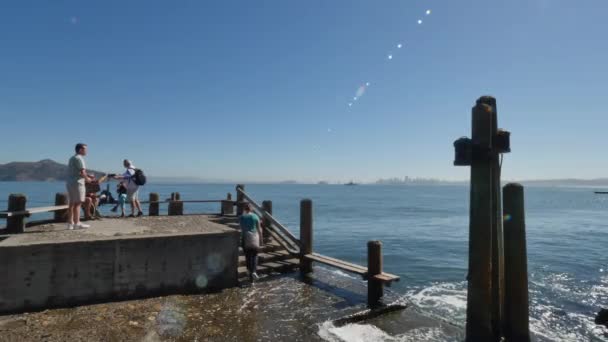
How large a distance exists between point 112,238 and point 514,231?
28.6ft

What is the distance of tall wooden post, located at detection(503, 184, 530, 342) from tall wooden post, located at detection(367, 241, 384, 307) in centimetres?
Result: 328

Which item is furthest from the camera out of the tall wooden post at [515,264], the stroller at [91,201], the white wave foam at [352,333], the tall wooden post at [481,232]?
the stroller at [91,201]

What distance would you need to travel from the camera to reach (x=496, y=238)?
6980 mm

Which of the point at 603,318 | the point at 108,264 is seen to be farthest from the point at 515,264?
the point at 108,264

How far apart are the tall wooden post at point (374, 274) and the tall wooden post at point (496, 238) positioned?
3.12 meters

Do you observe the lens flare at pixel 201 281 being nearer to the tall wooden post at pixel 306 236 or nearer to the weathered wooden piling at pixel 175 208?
the tall wooden post at pixel 306 236

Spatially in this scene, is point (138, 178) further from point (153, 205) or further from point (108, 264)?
point (108, 264)

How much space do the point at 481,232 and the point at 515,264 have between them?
100cm

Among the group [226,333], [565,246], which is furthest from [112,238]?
[565,246]

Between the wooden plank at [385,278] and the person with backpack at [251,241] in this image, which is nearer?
the wooden plank at [385,278]

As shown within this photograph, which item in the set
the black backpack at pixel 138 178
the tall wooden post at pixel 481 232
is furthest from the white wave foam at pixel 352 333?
the black backpack at pixel 138 178

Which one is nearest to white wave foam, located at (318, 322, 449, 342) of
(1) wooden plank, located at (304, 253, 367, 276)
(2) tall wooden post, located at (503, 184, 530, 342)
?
(2) tall wooden post, located at (503, 184, 530, 342)

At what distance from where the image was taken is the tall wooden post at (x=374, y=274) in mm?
9500

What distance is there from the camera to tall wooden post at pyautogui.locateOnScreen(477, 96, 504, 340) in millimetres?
6906
